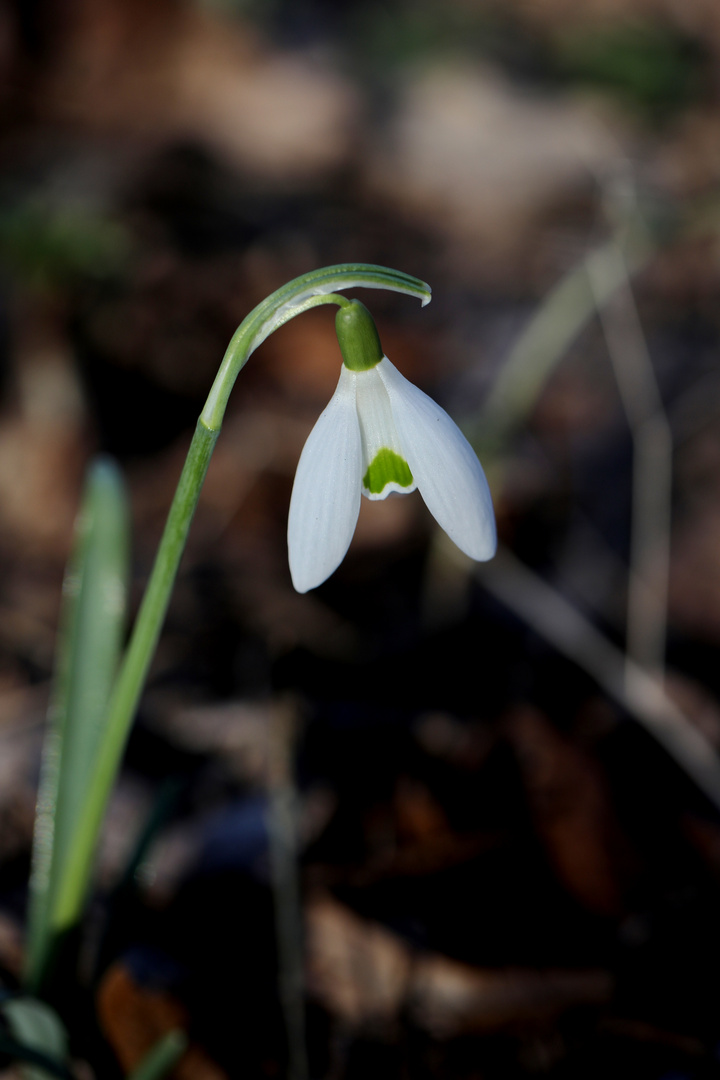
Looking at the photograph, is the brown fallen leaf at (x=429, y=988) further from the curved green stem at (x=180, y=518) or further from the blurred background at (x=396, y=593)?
the curved green stem at (x=180, y=518)

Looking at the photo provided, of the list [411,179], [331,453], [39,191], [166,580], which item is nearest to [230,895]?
[166,580]

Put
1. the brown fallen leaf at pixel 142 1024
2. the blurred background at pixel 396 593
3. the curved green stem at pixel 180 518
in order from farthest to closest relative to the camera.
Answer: the blurred background at pixel 396 593 → the brown fallen leaf at pixel 142 1024 → the curved green stem at pixel 180 518

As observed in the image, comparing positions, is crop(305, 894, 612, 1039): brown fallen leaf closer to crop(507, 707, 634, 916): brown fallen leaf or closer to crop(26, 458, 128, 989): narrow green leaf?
crop(507, 707, 634, 916): brown fallen leaf

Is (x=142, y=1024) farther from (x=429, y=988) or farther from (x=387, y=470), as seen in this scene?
(x=387, y=470)

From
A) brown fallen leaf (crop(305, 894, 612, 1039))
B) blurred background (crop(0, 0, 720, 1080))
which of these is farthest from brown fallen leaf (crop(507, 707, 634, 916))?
brown fallen leaf (crop(305, 894, 612, 1039))

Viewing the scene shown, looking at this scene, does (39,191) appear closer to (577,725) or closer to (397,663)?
(397,663)

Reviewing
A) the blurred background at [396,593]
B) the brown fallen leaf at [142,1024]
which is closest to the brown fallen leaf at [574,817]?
the blurred background at [396,593]
